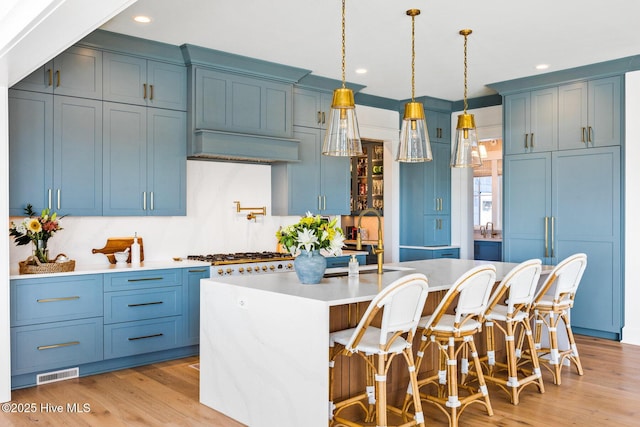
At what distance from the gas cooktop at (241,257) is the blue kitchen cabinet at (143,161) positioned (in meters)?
→ 0.48

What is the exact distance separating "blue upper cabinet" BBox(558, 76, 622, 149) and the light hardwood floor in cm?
225

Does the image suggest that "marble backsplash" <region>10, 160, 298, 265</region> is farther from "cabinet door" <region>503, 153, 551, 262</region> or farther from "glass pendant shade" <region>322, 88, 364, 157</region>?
"cabinet door" <region>503, 153, 551, 262</region>

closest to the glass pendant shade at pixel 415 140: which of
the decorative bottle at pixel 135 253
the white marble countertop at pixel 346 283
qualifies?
the white marble countertop at pixel 346 283

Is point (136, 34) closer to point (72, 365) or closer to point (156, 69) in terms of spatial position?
point (156, 69)

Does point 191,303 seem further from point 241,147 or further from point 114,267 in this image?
point 241,147

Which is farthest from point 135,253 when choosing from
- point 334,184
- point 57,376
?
point 334,184

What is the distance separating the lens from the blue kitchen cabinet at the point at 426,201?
7.32 metres

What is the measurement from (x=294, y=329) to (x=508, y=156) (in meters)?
4.22

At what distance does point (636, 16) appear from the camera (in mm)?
4277

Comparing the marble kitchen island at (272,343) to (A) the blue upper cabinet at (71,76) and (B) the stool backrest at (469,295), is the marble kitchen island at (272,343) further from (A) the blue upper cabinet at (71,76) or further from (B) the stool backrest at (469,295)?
(A) the blue upper cabinet at (71,76)

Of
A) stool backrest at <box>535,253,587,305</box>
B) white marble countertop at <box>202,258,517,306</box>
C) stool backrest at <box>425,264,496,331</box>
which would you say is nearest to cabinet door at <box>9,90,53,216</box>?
white marble countertop at <box>202,258,517,306</box>

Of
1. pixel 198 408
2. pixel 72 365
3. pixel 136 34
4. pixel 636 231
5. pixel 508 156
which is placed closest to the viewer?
pixel 198 408

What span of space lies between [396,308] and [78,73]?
325 centimetres

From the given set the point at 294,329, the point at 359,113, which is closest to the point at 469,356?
the point at 294,329
